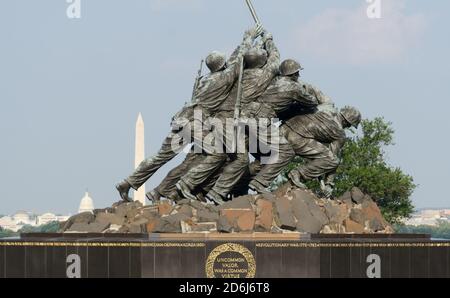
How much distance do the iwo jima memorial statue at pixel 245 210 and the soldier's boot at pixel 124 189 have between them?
20 mm

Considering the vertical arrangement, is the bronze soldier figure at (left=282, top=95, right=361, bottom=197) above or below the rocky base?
above

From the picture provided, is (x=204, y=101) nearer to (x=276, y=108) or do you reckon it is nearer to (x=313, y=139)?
(x=276, y=108)

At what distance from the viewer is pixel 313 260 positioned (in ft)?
63.9

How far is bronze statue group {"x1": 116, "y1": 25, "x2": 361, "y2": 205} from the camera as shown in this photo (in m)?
21.5

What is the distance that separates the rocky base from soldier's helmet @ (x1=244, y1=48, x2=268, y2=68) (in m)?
2.42

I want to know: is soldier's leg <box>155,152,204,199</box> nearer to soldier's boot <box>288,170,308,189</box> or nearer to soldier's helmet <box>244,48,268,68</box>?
soldier's boot <box>288,170,308,189</box>

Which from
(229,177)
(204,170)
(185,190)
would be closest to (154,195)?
(185,190)

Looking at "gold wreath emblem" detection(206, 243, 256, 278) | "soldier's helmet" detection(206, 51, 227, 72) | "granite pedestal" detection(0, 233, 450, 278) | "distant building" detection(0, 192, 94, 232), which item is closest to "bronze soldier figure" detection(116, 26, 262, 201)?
"soldier's helmet" detection(206, 51, 227, 72)

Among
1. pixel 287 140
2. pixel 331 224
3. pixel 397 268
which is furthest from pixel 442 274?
pixel 287 140

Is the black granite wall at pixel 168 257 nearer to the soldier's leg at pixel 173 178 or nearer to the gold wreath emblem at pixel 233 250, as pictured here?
the gold wreath emblem at pixel 233 250

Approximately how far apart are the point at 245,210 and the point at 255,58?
3162 millimetres

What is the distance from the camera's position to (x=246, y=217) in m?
20.3

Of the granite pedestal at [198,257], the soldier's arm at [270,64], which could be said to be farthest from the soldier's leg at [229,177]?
the granite pedestal at [198,257]
